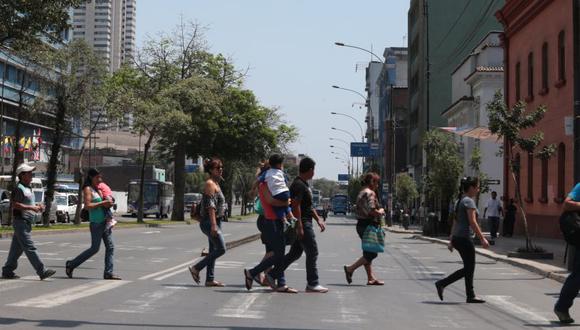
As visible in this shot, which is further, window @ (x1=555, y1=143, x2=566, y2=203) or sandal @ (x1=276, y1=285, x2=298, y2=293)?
window @ (x1=555, y1=143, x2=566, y2=203)

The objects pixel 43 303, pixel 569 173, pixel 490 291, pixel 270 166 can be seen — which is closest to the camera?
pixel 43 303

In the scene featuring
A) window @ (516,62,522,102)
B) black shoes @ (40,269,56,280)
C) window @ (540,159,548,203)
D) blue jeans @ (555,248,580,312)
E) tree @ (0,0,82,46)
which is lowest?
black shoes @ (40,269,56,280)

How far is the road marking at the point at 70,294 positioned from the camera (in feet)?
34.1

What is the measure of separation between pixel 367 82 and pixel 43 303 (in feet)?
544

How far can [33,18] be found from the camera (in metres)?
24.1

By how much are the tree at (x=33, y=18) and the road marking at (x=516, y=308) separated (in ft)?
50.4

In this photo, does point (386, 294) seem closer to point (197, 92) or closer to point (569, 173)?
point (569, 173)

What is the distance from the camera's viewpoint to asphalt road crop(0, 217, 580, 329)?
31.0ft

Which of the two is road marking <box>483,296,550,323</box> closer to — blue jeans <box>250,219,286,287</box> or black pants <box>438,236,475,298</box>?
black pants <box>438,236,475,298</box>

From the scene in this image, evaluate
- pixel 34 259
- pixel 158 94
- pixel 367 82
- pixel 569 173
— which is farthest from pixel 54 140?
pixel 367 82

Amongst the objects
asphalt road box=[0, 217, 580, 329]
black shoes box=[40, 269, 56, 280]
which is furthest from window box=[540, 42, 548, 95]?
black shoes box=[40, 269, 56, 280]

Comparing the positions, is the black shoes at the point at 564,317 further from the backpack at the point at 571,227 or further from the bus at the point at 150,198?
the bus at the point at 150,198

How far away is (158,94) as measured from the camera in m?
50.9

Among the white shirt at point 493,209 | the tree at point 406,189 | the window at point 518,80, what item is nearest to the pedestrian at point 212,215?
the white shirt at point 493,209
